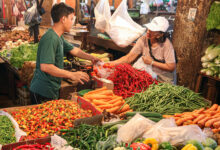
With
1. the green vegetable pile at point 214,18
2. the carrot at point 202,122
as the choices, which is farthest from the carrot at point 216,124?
the green vegetable pile at point 214,18

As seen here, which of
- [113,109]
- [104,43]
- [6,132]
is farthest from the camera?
[104,43]

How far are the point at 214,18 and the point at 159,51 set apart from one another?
1.42 m

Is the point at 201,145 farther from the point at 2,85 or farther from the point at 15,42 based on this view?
the point at 15,42

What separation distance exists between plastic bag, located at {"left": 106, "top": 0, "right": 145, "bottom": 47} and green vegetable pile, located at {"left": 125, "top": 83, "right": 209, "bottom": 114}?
2306 millimetres

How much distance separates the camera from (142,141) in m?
2.22

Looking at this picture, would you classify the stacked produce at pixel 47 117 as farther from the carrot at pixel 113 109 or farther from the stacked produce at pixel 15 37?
the stacked produce at pixel 15 37

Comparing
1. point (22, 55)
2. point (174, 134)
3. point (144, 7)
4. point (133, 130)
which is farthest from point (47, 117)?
point (144, 7)

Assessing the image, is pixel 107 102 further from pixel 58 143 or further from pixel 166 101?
pixel 58 143

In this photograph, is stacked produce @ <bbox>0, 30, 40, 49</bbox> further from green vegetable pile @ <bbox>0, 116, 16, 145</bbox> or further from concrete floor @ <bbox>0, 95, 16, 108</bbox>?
green vegetable pile @ <bbox>0, 116, 16, 145</bbox>

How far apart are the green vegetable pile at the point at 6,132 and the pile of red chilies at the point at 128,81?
172cm

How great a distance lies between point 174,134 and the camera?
2252 mm

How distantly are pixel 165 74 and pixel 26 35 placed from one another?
7.30m

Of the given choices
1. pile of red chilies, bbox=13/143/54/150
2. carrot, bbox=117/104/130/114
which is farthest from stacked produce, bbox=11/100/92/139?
carrot, bbox=117/104/130/114

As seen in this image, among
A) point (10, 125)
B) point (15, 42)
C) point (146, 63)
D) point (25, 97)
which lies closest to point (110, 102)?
point (10, 125)
